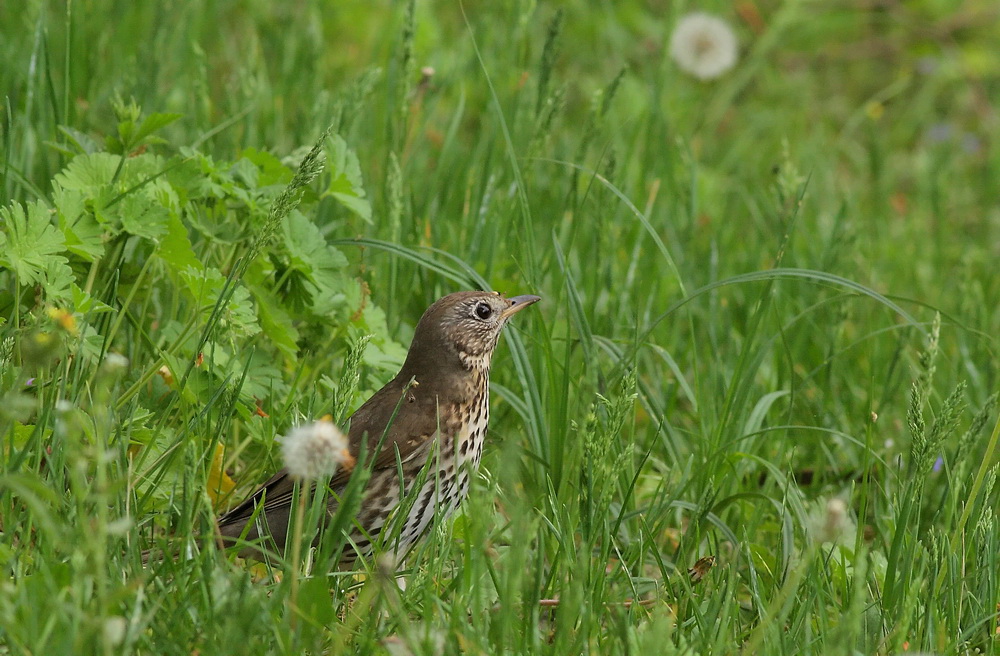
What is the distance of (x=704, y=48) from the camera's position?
6676 mm

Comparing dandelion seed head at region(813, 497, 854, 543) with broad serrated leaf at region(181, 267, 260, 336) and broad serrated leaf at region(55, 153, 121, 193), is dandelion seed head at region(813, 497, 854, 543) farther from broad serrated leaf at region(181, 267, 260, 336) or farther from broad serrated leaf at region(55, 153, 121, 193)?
broad serrated leaf at region(55, 153, 121, 193)

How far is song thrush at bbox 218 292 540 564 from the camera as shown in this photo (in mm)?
3232

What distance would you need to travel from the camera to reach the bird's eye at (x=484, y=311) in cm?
360

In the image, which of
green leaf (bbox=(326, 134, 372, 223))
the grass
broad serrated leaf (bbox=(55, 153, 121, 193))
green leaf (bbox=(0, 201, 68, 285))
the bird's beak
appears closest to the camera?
the grass

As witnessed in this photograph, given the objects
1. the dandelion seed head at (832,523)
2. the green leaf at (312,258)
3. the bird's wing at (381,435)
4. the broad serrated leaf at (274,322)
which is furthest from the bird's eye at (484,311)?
the dandelion seed head at (832,523)

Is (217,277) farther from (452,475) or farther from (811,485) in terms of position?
(811,485)

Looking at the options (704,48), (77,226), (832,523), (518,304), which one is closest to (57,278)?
(77,226)

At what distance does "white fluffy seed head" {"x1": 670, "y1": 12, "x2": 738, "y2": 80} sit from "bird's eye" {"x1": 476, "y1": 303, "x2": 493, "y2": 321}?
3425mm

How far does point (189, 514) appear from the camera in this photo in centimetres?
254

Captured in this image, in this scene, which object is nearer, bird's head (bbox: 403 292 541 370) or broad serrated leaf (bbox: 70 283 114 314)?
broad serrated leaf (bbox: 70 283 114 314)

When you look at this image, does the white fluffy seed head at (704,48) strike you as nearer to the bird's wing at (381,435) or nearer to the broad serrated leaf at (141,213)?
the bird's wing at (381,435)

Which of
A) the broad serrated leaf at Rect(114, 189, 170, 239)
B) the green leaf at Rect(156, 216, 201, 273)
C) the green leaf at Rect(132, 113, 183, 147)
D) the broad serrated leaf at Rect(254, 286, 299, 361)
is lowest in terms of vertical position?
the broad serrated leaf at Rect(254, 286, 299, 361)

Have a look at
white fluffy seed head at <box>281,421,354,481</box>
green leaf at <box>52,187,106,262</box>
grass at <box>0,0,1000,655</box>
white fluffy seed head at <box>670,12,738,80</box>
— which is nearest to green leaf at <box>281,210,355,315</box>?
grass at <box>0,0,1000,655</box>

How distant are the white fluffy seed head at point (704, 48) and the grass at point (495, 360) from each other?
0.65 feet
